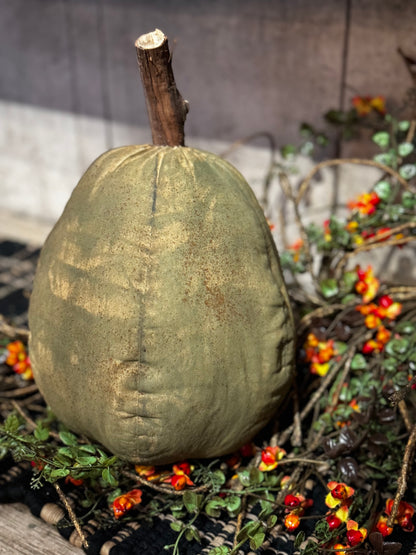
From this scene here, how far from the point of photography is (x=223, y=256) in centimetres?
132

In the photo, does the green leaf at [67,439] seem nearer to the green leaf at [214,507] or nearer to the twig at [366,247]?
the green leaf at [214,507]

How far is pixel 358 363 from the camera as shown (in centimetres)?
171

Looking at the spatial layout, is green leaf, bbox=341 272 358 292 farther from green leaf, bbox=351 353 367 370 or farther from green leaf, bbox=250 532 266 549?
green leaf, bbox=250 532 266 549

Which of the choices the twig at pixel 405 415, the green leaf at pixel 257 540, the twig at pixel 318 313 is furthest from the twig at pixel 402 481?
the twig at pixel 318 313

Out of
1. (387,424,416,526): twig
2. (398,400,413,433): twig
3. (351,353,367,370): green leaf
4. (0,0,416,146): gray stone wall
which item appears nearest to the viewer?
(387,424,416,526): twig

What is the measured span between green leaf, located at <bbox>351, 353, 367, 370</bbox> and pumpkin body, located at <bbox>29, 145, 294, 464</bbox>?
380 mm

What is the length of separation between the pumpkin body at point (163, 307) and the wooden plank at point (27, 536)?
25cm

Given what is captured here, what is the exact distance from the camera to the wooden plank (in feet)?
4.54

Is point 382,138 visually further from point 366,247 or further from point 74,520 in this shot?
point 74,520

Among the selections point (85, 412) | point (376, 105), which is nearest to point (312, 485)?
point (85, 412)

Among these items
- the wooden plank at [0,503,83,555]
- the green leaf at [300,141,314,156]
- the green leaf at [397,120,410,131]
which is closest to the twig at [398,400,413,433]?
the wooden plank at [0,503,83,555]

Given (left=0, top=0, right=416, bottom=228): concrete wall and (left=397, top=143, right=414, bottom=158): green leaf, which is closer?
(left=397, top=143, right=414, bottom=158): green leaf

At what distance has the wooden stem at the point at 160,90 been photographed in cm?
133

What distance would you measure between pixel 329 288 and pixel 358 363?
27 centimetres
